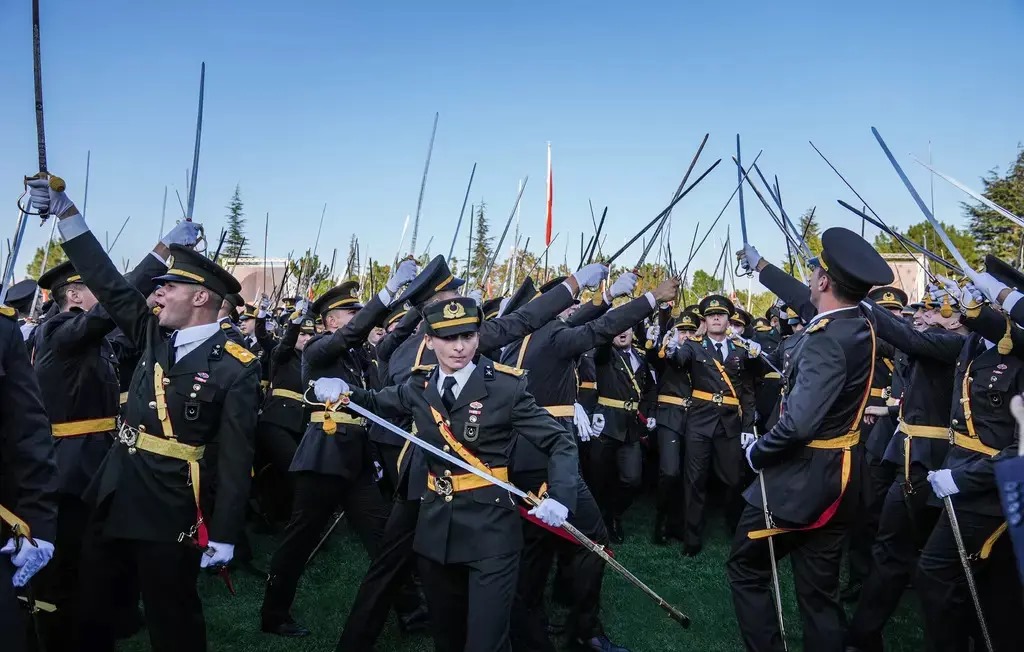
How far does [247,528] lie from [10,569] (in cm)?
621

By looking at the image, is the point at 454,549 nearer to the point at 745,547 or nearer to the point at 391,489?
the point at 745,547

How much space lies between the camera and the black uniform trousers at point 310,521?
19.3ft

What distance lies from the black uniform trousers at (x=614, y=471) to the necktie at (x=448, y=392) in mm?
4683

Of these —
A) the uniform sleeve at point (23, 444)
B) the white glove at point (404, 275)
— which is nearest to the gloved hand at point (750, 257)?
the white glove at point (404, 275)

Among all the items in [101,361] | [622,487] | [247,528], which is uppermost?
[101,361]

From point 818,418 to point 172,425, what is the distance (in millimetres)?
3643

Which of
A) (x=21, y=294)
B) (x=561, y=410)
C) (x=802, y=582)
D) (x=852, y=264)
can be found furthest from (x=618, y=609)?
(x=21, y=294)

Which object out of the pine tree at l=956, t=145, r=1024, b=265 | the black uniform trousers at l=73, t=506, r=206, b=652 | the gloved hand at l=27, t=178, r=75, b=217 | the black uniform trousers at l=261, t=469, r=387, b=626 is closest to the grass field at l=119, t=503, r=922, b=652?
the black uniform trousers at l=261, t=469, r=387, b=626

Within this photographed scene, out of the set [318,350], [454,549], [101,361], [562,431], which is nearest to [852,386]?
[562,431]

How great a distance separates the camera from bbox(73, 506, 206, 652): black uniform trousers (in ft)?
13.5

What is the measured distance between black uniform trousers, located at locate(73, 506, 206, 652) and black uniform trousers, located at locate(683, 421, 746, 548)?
5.92 meters

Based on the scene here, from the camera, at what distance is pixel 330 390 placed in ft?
14.7

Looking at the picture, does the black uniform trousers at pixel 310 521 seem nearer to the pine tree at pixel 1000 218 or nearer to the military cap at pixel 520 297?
the military cap at pixel 520 297

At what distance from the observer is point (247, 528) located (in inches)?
350
